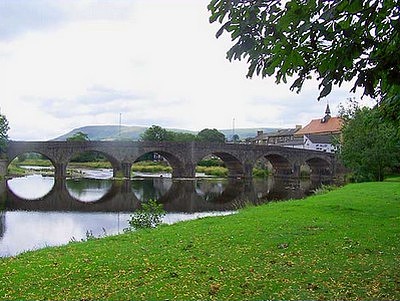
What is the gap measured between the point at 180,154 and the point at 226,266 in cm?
5772

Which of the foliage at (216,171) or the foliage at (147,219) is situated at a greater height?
the foliage at (147,219)

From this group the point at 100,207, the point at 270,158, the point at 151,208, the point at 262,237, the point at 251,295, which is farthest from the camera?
the point at 270,158

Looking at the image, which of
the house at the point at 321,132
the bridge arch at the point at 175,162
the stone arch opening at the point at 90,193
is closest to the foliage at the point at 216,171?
the bridge arch at the point at 175,162

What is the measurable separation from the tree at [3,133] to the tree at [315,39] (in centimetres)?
5626

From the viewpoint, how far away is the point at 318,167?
80375 mm

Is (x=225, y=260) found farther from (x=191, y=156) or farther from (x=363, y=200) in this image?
(x=191, y=156)

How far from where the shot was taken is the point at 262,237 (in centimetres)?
1107

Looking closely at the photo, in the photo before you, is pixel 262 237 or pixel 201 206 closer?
pixel 262 237

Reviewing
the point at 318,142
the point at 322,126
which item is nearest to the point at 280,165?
the point at 318,142

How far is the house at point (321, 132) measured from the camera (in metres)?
104

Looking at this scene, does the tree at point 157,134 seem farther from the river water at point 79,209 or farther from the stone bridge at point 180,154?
the river water at point 79,209

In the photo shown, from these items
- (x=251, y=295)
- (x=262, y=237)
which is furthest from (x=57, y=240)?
(x=251, y=295)

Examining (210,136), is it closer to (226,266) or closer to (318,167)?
(318,167)

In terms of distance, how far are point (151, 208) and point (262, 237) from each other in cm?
827
